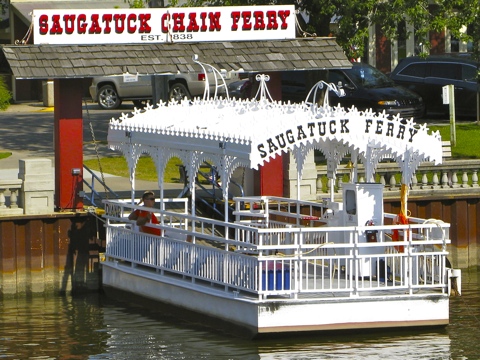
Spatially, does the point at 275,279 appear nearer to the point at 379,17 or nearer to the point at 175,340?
the point at 175,340

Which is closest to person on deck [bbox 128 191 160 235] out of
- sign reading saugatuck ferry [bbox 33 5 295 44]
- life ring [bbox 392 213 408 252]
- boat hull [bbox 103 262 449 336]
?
boat hull [bbox 103 262 449 336]

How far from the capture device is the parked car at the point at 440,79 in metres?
36.8

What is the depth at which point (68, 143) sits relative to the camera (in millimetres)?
24828

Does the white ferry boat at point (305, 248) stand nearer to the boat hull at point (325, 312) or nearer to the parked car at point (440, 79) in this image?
the boat hull at point (325, 312)

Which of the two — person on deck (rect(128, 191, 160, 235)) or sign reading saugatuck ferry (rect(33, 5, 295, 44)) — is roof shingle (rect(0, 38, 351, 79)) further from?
person on deck (rect(128, 191, 160, 235))

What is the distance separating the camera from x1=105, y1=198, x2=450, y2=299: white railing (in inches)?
766

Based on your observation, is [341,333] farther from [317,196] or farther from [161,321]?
[317,196]

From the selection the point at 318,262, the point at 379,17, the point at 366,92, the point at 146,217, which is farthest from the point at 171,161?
the point at 318,262

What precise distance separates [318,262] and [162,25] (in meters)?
6.25

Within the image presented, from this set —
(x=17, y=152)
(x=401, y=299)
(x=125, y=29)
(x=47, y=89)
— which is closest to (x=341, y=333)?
(x=401, y=299)

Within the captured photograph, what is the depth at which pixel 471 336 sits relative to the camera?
2041 centimetres

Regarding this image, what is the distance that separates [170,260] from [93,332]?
69.9 inches

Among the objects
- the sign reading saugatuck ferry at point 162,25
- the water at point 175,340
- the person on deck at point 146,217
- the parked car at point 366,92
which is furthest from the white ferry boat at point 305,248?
the parked car at point 366,92

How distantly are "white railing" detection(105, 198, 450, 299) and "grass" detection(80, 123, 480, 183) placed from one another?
24.0ft
